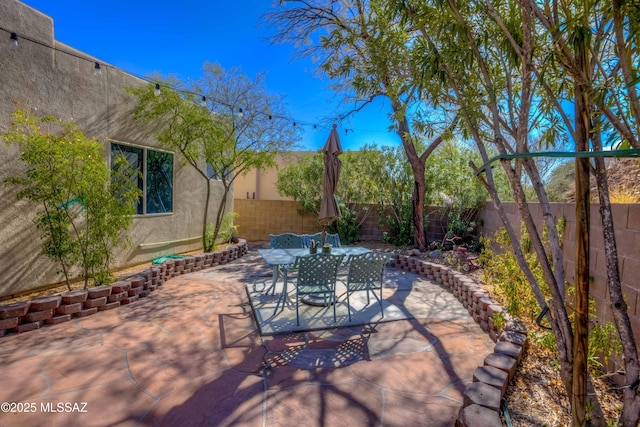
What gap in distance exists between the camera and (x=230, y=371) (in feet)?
9.61

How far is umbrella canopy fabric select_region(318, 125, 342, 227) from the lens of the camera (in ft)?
16.0

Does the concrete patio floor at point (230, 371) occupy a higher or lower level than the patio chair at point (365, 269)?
lower

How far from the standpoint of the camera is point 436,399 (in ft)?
8.48

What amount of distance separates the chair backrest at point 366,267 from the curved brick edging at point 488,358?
1.32 metres

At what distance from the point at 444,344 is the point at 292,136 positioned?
6542mm

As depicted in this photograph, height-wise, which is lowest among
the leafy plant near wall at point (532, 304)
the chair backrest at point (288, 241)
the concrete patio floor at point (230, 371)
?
the concrete patio floor at point (230, 371)

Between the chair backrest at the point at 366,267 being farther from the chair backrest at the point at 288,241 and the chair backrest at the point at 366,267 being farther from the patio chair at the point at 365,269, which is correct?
the chair backrest at the point at 288,241

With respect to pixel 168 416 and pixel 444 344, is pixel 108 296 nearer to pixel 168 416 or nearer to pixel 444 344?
pixel 168 416

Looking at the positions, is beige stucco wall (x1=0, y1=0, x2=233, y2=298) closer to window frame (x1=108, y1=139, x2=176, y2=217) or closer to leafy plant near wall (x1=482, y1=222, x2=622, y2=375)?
window frame (x1=108, y1=139, x2=176, y2=217)

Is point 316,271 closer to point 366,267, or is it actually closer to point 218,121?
point 366,267

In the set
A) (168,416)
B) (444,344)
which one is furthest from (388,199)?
(168,416)

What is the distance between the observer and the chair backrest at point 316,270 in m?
3.85

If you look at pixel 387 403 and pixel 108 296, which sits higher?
pixel 108 296

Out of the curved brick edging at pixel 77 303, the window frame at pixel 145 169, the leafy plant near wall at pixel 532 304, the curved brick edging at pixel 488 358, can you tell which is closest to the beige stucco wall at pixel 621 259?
the leafy plant near wall at pixel 532 304
